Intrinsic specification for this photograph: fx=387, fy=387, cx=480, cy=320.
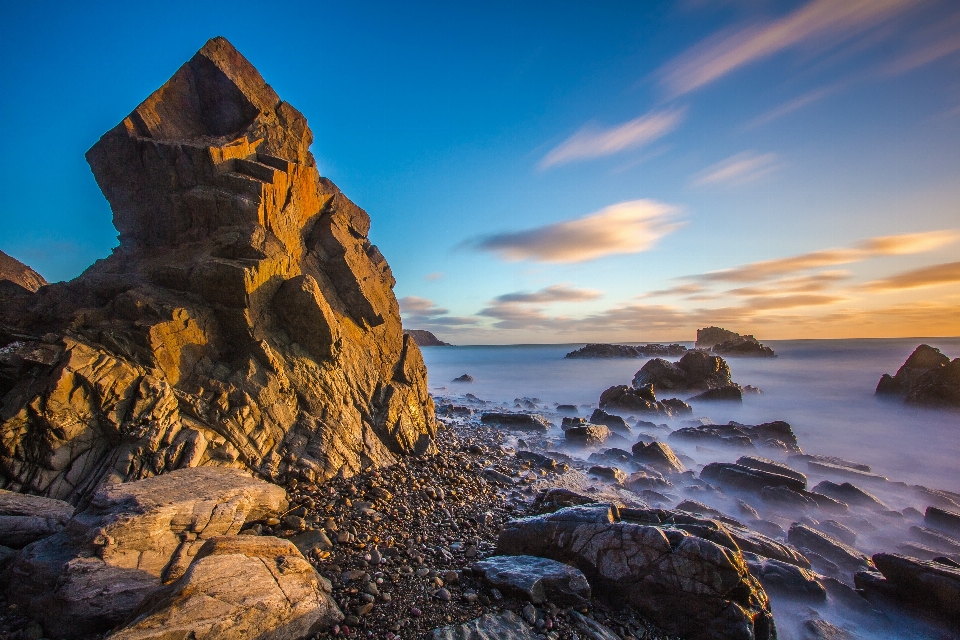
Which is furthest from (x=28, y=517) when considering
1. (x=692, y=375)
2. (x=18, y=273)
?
(x=692, y=375)

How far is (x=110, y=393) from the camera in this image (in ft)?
27.7

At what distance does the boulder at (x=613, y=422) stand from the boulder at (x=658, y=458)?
19.9ft

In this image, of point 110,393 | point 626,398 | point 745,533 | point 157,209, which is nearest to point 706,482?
point 745,533

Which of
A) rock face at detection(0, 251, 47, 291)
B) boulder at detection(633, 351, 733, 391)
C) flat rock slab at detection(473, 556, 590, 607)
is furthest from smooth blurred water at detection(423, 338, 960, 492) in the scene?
rock face at detection(0, 251, 47, 291)

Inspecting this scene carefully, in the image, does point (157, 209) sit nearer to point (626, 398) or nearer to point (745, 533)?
point (745, 533)

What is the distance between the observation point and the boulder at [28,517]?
646 centimetres

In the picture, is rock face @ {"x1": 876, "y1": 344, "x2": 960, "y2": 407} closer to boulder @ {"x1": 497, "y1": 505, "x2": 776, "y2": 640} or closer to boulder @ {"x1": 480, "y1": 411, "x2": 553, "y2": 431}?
boulder @ {"x1": 480, "y1": 411, "x2": 553, "y2": 431}

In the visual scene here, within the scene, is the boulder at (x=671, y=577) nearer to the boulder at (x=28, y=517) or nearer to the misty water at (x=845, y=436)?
the misty water at (x=845, y=436)

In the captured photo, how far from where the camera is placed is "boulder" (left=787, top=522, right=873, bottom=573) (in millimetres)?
10055

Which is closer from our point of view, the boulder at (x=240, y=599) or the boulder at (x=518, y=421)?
the boulder at (x=240, y=599)

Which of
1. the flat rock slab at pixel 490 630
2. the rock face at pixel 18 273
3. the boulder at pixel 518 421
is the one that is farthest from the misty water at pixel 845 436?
the rock face at pixel 18 273

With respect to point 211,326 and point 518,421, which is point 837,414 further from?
point 211,326

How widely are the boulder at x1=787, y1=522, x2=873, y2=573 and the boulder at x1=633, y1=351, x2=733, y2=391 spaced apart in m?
32.2

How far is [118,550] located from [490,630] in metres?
5.74
